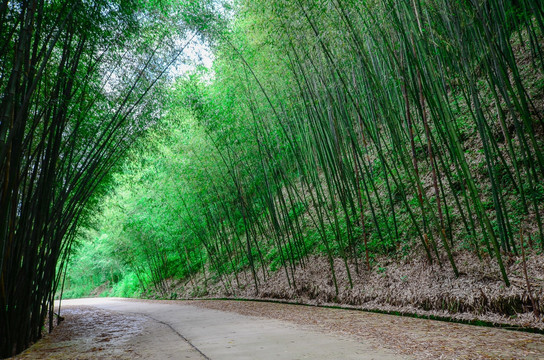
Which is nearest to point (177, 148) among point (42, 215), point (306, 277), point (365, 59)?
point (306, 277)

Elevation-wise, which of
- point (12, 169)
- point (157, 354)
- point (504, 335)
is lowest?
point (504, 335)

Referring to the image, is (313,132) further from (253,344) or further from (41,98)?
(41,98)

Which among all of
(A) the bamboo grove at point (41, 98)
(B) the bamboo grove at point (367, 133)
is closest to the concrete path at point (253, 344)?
(A) the bamboo grove at point (41, 98)

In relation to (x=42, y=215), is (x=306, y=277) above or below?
below

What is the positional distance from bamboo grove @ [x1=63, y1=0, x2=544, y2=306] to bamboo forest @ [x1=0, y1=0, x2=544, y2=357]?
34 mm

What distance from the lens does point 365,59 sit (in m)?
3.30

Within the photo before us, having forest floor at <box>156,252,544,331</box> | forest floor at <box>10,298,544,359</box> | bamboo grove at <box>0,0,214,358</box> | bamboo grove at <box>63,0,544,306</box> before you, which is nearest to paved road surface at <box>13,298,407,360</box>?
Answer: forest floor at <box>10,298,544,359</box>

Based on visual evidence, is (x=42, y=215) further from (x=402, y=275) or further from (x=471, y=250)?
(x=471, y=250)

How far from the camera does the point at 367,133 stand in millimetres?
5695

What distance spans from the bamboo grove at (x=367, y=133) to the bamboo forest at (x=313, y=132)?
1.3 inches

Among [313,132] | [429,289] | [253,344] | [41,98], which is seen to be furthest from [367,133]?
[41,98]

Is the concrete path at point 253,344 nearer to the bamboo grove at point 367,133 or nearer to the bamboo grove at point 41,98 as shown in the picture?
the bamboo grove at point 41,98

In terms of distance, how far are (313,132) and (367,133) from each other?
70.7 inches

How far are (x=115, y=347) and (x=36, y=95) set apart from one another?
2.26 meters
